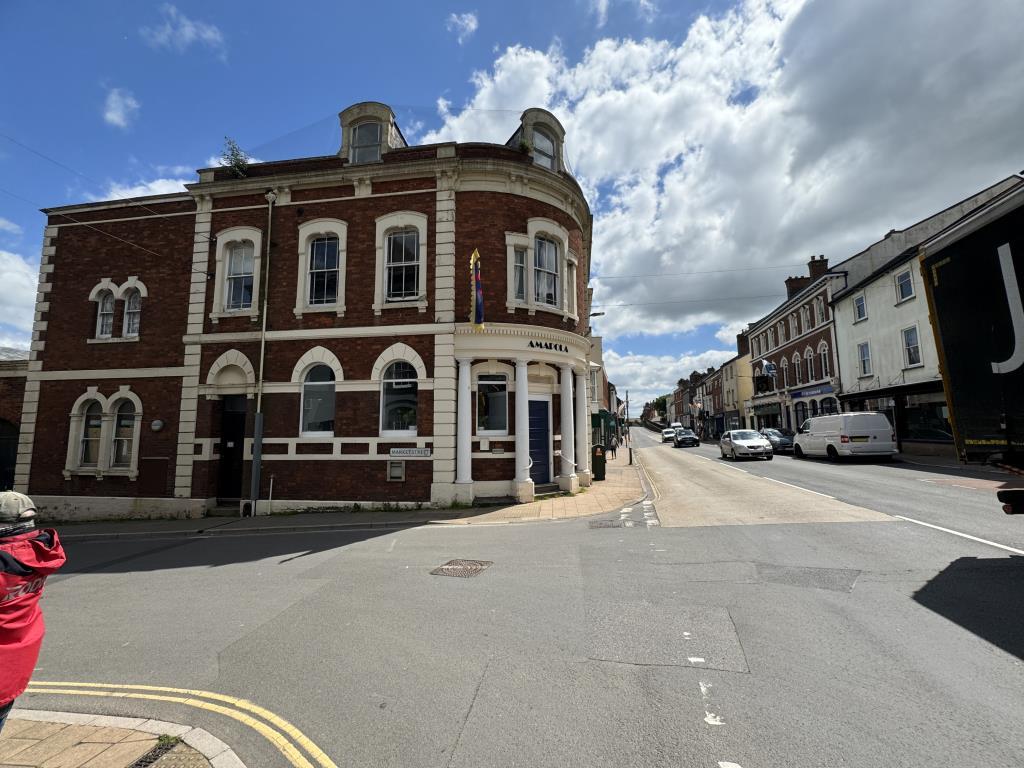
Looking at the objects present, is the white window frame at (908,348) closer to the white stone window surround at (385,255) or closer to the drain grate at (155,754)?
the white stone window surround at (385,255)

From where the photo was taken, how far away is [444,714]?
3332mm

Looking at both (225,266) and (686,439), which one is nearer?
(225,266)

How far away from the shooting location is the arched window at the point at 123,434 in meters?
15.0

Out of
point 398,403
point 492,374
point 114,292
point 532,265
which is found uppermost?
point 532,265

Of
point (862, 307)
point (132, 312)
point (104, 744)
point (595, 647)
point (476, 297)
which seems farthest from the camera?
point (862, 307)

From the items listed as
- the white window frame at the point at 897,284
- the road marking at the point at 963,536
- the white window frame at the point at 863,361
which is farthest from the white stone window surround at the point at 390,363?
the white window frame at the point at 863,361

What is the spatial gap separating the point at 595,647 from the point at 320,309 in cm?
1259

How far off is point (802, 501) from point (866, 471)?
799 centimetres

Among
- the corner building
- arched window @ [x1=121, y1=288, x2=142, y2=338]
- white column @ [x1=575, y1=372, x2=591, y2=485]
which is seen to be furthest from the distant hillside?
white column @ [x1=575, y1=372, x2=591, y2=485]

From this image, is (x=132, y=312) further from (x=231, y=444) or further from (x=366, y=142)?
(x=366, y=142)

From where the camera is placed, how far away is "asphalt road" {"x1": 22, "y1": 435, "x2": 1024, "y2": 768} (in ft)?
9.80

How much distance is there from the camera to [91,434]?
15320mm

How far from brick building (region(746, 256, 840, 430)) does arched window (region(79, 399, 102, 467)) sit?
36282 millimetres

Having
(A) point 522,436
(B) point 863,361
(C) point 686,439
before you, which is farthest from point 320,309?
(C) point 686,439
